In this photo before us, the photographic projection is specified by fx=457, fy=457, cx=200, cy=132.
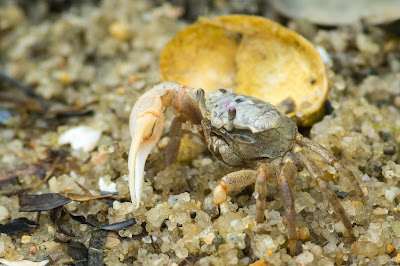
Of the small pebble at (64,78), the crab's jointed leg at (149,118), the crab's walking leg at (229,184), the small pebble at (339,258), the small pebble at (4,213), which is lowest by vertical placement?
the small pebble at (64,78)

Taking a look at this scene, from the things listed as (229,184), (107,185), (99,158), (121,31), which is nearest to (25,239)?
(107,185)

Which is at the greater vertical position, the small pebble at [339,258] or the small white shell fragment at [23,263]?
the small pebble at [339,258]

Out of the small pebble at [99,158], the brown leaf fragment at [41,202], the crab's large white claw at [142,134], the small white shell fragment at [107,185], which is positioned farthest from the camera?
the small pebble at [99,158]

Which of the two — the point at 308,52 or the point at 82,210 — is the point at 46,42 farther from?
the point at 308,52

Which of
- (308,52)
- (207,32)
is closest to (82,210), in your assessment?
(207,32)

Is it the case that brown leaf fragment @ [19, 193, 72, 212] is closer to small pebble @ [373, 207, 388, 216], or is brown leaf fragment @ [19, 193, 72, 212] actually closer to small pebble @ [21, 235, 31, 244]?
small pebble @ [21, 235, 31, 244]

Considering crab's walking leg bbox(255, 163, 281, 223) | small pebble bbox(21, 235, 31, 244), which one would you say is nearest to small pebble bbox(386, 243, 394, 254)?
crab's walking leg bbox(255, 163, 281, 223)

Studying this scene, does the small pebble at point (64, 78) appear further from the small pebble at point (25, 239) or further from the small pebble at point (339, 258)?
the small pebble at point (339, 258)

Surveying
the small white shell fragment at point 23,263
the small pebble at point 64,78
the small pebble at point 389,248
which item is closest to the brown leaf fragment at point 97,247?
the small white shell fragment at point 23,263

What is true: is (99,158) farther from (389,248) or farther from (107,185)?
(389,248)
